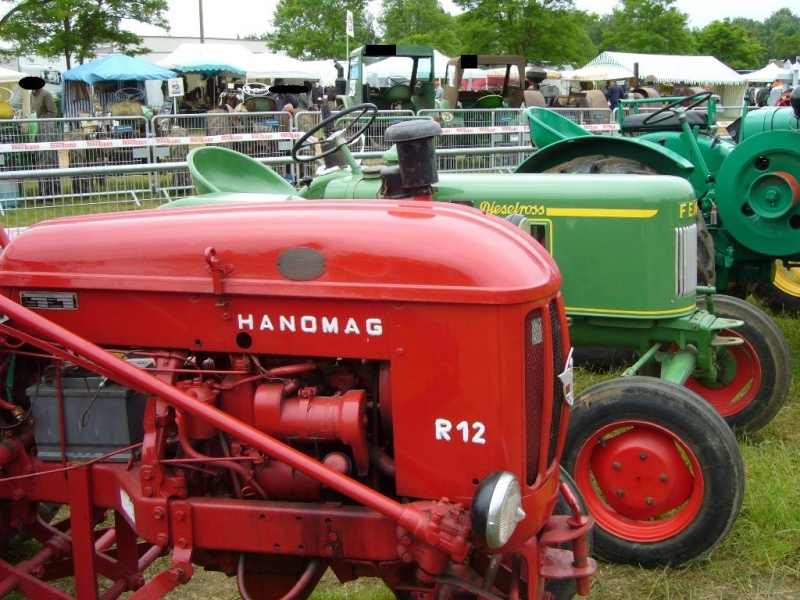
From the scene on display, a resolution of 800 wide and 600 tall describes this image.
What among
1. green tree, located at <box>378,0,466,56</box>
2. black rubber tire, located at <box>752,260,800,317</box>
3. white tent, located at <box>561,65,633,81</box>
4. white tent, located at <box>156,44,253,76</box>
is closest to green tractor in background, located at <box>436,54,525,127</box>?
white tent, located at <box>156,44,253,76</box>

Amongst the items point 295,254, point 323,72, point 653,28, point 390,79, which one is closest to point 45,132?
point 390,79

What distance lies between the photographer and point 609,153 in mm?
5293

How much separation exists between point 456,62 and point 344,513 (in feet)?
57.3

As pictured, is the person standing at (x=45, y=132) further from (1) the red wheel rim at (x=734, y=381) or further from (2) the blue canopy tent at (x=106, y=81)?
(1) the red wheel rim at (x=734, y=381)

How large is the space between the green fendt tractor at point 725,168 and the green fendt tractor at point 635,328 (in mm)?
782

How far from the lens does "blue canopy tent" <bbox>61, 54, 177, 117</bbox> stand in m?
20.9

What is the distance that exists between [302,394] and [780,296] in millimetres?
5765

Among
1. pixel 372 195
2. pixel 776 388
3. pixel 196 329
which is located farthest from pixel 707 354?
pixel 196 329

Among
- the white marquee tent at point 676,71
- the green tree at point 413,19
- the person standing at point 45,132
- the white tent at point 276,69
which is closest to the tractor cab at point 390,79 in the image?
the person standing at point 45,132

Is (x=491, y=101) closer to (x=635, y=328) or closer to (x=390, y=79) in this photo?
(x=390, y=79)

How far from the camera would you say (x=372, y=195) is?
459cm

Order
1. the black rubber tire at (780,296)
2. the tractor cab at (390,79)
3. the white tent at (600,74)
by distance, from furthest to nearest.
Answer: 1. the white tent at (600,74)
2. the tractor cab at (390,79)
3. the black rubber tire at (780,296)

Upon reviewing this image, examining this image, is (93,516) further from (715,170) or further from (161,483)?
(715,170)

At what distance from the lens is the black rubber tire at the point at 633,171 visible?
5016mm
